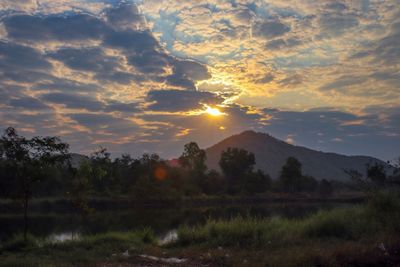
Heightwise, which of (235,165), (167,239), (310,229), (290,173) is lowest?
(167,239)

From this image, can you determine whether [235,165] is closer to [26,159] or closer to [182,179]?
[182,179]

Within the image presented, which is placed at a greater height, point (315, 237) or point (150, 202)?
point (315, 237)

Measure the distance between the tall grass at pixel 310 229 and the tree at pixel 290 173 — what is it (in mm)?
80816

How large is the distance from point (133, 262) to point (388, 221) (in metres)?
10.2

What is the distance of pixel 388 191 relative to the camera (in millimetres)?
18156

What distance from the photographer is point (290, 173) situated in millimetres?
99312

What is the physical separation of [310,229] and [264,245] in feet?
12.6

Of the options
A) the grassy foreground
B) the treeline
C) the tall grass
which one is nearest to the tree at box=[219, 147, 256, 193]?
the treeline

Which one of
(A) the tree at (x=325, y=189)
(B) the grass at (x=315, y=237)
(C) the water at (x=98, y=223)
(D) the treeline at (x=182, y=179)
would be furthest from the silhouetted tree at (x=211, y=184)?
(B) the grass at (x=315, y=237)

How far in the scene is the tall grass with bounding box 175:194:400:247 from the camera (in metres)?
16.2

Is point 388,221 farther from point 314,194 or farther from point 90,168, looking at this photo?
point 314,194

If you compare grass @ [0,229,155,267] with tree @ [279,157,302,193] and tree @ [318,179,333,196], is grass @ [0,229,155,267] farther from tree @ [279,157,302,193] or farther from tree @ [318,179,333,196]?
tree @ [318,179,333,196]

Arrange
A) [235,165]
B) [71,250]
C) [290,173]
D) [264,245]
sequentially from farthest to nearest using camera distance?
[235,165], [290,173], [71,250], [264,245]

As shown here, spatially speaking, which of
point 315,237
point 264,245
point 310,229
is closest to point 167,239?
point 310,229
